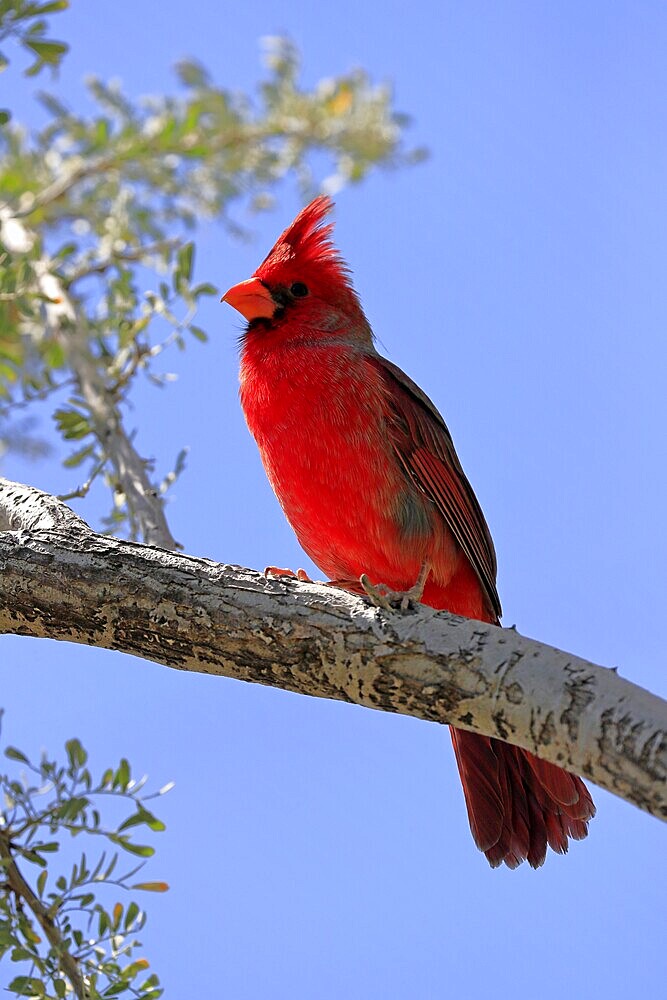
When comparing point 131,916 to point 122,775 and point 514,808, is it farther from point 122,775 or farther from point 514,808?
point 514,808

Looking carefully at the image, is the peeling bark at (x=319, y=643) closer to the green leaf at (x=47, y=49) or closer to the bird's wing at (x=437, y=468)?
the bird's wing at (x=437, y=468)

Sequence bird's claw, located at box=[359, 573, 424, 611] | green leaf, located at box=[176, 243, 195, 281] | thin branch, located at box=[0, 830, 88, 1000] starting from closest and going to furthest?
bird's claw, located at box=[359, 573, 424, 611] → thin branch, located at box=[0, 830, 88, 1000] → green leaf, located at box=[176, 243, 195, 281]

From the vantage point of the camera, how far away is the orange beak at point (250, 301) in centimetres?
332

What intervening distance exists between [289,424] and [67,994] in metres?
1.44

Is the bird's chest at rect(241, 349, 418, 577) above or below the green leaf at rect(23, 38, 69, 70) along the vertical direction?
below

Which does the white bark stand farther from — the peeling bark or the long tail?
the long tail

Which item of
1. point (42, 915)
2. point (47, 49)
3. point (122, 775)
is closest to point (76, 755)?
point (122, 775)

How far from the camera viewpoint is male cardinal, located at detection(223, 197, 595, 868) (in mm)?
2902

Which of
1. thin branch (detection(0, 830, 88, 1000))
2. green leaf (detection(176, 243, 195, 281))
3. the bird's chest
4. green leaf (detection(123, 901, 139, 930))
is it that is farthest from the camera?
green leaf (detection(176, 243, 195, 281))

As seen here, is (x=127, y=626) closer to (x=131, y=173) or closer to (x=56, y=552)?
(x=56, y=552)

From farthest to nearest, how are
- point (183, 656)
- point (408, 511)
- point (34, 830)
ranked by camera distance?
point (408, 511) → point (34, 830) → point (183, 656)

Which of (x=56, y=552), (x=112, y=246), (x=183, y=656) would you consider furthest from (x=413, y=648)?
(x=112, y=246)

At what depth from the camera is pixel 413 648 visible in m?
2.06

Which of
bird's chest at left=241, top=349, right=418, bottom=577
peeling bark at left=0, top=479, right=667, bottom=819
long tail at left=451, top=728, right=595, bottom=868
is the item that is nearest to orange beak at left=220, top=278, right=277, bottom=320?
bird's chest at left=241, top=349, right=418, bottom=577
